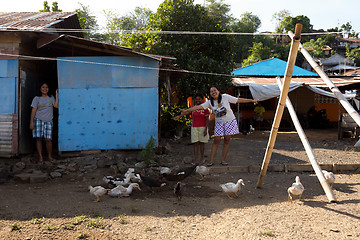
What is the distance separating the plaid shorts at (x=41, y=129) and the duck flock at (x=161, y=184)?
235cm

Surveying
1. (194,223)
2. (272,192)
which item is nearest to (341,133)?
(272,192)

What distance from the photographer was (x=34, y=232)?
3.56 metres

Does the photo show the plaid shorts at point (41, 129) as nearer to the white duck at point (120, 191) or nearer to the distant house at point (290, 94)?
the white duck at point (120, 191)

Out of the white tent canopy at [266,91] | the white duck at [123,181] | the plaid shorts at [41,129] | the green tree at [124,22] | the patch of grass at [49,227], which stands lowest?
the patch of grass at [49,227]

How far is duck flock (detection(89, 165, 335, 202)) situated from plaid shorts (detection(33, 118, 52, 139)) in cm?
235

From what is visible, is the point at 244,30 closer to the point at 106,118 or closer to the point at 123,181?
the point at 106,118

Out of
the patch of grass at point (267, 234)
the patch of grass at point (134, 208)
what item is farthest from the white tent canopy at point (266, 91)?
the patch of grass at point (267, 234)

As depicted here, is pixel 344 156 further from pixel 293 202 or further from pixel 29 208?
pixel 29 208

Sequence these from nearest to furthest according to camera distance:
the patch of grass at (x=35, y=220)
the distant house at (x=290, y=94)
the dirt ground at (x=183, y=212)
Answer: the dirt ground at (x=183, y=212) → the patch of grass at (x=35, y=220) → the distant house at (x=290, y=94)

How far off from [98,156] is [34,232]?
3.84 m

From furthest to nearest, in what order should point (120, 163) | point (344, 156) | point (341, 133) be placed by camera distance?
point (341, 133), point (344, 156), point (120, 163)

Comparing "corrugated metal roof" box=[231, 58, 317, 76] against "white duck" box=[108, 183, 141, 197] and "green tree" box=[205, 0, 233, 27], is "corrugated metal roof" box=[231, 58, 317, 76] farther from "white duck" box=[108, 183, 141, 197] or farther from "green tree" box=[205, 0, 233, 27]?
"green tree" box=[205, 0, 233, 27]

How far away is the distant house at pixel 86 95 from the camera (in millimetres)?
7309

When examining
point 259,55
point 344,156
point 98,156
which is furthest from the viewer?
point 259,55
